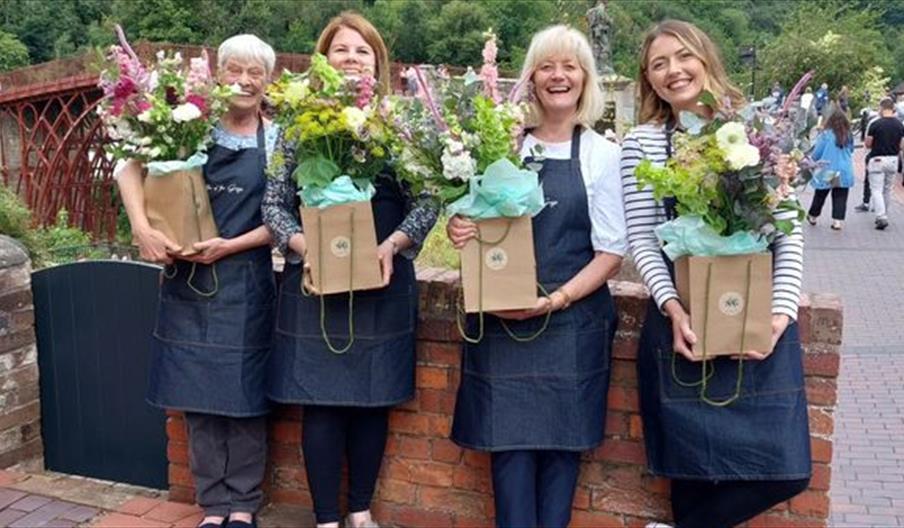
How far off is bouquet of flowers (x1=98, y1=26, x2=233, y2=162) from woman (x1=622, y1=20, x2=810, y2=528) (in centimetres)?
139

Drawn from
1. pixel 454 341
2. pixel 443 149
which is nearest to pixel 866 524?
pixel 454 341

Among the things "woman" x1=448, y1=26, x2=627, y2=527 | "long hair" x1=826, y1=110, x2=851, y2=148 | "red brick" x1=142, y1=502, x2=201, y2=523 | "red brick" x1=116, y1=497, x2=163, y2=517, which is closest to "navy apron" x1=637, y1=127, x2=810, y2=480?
"woman" x1=448, y1=26, x2=627, y2=527

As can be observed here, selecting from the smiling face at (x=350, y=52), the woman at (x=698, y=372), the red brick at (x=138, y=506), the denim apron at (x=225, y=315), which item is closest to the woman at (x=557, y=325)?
the woman at (x=698, y=372)

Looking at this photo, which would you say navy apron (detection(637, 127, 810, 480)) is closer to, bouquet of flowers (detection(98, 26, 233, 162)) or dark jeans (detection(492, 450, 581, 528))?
dark jeans (detection(492, 450, 581, 528))

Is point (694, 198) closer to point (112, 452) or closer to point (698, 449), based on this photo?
point (698, 449)

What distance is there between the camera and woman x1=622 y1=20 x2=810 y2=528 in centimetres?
251

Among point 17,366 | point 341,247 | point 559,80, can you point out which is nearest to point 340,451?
point 341,247

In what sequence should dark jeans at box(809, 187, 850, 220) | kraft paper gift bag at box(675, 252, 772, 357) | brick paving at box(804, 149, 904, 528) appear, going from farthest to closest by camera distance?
dark jeans at box(809, 187, 850, 220) → brick paving at box(804, 149, 904, 528) → kraft paper gift bag at box(675, 252, 772, 357)

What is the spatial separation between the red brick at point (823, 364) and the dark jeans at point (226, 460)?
1914 millimetres

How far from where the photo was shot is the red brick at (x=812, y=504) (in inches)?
113

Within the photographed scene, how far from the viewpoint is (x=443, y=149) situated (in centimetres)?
249

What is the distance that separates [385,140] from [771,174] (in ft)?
3.69

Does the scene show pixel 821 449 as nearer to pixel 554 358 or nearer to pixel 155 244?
pixel 554 358

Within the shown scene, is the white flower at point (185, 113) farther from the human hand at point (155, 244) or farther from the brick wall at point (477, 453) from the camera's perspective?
the brick wall at point (477, 453)
